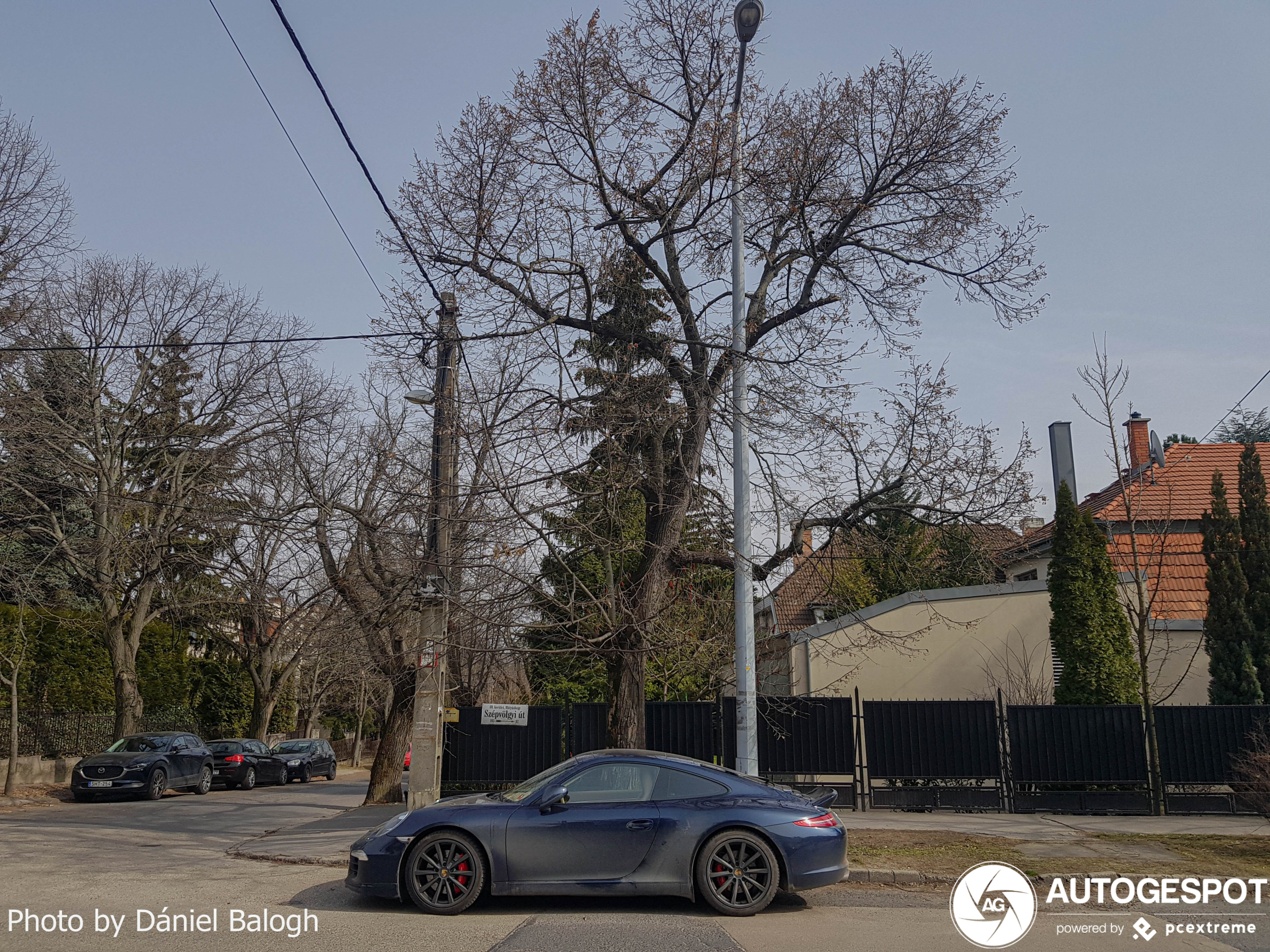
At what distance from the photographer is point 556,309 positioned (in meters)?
12.4

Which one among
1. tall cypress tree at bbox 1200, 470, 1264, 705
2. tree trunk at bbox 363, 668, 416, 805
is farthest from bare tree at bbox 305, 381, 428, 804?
tall cypress tree at bbox 1200, 470, 1264, 705

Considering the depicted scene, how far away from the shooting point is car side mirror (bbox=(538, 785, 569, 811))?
24.9 ft

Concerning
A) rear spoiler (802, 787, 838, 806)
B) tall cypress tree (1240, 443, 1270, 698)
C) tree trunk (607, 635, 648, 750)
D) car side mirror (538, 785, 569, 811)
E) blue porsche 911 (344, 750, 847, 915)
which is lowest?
blue porsche 911 (344, 750, 847, 915)

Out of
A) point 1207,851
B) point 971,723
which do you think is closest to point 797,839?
point 1207,851

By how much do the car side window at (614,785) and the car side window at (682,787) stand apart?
0.18 ft

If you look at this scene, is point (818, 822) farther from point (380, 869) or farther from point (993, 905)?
point (380, 869)

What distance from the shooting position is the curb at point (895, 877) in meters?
8.93

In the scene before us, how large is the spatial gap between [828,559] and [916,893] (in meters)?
4.63

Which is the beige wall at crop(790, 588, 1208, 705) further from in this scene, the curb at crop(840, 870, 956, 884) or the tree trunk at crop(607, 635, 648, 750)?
the curb at crop(840, 870, 956, 884)

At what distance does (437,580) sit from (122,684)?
1773cm

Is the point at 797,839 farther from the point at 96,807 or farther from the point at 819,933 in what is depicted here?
the point at 96,807

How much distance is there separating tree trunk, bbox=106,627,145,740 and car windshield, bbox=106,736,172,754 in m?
1.69

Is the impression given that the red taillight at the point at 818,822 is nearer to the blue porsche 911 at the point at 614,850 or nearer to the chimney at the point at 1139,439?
the blue porsche 911 at the point at 614,850

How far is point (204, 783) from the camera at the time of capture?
2403 cm
